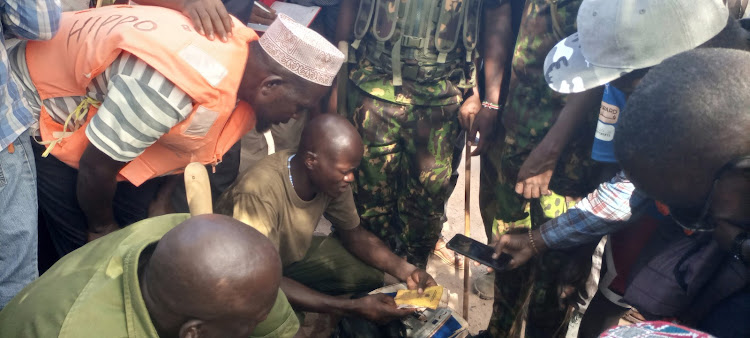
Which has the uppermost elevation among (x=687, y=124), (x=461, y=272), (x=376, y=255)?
(x=687, y=124)

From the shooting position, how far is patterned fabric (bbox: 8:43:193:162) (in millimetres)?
1930

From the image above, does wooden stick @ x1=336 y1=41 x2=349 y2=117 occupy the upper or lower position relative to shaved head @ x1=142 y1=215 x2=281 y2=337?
lower

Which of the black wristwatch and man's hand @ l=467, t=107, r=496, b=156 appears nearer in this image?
the black wristwatch

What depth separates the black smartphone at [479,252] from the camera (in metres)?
2.61

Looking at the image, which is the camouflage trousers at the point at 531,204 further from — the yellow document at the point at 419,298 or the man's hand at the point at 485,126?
the yellow document at the point at 419,298

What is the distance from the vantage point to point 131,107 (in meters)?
1.93

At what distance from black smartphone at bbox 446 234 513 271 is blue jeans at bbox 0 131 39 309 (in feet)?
6.12

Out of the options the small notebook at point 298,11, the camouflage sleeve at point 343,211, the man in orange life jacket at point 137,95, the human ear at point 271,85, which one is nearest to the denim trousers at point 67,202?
the man in orange life jacket at point 137,95

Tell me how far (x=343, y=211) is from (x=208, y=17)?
121cm

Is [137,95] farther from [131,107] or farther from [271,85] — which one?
[271,85]

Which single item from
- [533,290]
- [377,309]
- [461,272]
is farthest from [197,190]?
[461,272]

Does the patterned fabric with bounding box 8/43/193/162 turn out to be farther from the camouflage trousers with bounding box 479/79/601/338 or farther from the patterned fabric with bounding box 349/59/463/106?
the camouflage trousers with bounding box 479/79/601/338

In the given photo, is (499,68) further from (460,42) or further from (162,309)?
(162,309)

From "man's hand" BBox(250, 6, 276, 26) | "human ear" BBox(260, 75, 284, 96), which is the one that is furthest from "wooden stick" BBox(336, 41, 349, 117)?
"human ear" BBox(260, 75, 284, 96)
